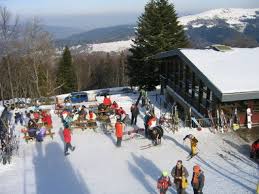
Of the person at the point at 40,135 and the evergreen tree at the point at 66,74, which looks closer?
the person at the point at 40,135

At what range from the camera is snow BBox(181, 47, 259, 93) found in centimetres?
2028

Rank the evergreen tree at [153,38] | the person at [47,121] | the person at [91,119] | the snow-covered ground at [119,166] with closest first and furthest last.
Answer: the snow-covered ground at [119,166]
the person at [47,121]
the person at [91,119]
the evergreen tree at [153,38]

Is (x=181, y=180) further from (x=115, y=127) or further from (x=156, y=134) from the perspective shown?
(x=115, y=127)

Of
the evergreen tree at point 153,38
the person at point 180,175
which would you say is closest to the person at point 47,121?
the person at point 180,175

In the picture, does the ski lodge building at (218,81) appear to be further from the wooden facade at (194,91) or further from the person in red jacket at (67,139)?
the person in red jacket at (67,139)

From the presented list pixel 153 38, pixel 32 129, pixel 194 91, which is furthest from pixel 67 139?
pixel 153 38

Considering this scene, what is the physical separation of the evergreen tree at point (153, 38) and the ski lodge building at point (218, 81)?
39.6ft

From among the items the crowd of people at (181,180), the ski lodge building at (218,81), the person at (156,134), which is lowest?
the person at (156,134)

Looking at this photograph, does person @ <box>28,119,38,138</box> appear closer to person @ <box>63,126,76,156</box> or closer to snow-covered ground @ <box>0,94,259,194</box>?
snow-covered ground @ <box>0,94,259,194</box>

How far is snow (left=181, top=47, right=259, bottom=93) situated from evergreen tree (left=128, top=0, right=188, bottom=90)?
1483cm

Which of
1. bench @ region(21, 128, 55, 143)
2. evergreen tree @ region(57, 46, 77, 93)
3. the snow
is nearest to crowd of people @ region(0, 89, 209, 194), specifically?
bench @ region(21, 128, 55, 143)

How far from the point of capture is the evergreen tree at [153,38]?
41.3 m

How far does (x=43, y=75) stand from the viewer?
2411 inches

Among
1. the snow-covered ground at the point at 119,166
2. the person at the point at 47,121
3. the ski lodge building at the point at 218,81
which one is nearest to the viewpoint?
the snow-covered ground at the point at 119,166
